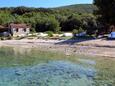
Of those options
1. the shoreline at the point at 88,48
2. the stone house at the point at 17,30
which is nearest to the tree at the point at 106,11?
the shoreline at the point at 88,48

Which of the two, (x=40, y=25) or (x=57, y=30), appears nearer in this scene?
(x=57, y=30)

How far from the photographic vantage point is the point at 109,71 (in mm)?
25656

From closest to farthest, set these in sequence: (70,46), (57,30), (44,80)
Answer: (44,80) → (70,46) → (57,30)

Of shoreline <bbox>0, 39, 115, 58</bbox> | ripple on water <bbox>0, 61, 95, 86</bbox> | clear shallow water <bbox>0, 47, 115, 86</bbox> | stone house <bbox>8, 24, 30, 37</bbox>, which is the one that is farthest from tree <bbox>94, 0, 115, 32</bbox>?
stone house <bbox>8, 24, 30, 37</bbox>

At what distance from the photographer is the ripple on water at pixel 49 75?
70.3 ft

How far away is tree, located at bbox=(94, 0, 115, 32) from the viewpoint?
49688 mm

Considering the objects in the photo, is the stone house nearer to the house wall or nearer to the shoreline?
the house wall

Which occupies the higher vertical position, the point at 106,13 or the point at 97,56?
the point at 106,13

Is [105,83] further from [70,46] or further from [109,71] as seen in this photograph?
[70,46]

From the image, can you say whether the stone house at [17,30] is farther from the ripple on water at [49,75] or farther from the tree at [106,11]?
the ripple on water at [49,75]

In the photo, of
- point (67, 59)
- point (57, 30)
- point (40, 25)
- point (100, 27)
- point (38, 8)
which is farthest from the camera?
point (38, 8)

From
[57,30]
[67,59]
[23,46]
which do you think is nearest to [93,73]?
[67,59]

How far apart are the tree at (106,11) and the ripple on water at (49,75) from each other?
2102 centimetres

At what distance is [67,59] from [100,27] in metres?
22.6
